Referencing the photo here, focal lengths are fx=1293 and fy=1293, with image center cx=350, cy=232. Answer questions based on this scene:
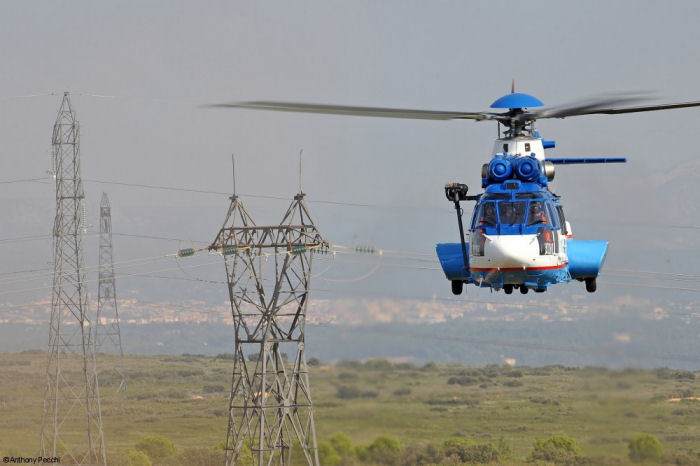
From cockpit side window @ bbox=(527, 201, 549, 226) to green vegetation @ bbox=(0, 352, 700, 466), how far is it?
15.5m

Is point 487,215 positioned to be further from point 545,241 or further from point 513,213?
point 545,241

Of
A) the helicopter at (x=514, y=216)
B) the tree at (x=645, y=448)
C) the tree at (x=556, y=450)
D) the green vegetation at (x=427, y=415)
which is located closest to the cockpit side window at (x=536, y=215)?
the helicopter at (x=514, y=216)

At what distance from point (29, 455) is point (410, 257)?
34.1 metres

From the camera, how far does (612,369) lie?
5034 cm

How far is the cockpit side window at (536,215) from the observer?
35.9 m

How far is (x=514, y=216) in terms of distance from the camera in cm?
3588

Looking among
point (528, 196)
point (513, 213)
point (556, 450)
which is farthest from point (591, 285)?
point (556, 450)

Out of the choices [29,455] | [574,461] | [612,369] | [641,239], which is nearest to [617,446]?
[612,369]

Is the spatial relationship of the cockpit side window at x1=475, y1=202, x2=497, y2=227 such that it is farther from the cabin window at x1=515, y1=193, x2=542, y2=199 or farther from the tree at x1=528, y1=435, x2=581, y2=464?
the tree at x1=528, y1=435, x2=581, y2=464

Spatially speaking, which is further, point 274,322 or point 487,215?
point 274,322

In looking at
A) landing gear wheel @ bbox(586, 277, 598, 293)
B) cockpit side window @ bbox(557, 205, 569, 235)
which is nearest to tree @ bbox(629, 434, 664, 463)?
landing gear wheel @ bbox(586, 277, 598, 293)

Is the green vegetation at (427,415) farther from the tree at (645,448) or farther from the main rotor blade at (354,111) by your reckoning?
the main rotor blade at (354,111)

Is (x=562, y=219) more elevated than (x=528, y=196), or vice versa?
(x=528, y=196)

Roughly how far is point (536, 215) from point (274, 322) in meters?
24.2
